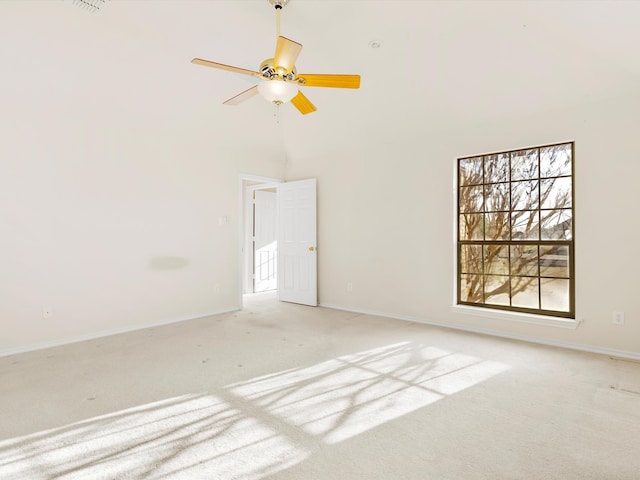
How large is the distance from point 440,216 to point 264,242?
3.93 meters

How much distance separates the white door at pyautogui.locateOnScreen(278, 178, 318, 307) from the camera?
5.82 metres

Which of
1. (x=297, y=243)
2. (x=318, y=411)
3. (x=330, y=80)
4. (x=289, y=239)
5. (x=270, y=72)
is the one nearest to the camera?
(x=318, y=411)

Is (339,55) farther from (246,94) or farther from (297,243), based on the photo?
(297,243)

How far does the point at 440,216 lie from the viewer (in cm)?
454

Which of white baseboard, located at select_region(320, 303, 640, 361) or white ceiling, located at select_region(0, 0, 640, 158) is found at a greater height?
white ceiling, located at select_region(0, 0, 640, 158)

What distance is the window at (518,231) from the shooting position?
3.88 meters

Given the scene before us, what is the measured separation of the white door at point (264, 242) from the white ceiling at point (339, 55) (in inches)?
117

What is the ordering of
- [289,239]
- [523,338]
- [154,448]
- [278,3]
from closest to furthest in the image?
[154,448]
[278,3]
[523,338]
[289,239]

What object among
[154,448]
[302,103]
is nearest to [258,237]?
[302,103]

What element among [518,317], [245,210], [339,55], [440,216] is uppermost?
[339,55]

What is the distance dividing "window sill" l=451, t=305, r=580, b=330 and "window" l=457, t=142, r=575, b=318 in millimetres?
117

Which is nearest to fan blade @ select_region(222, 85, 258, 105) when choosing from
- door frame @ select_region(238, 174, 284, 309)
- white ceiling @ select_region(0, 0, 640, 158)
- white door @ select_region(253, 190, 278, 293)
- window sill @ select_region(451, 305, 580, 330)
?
white ceiling @ select_region(0, 0, 640, 158)

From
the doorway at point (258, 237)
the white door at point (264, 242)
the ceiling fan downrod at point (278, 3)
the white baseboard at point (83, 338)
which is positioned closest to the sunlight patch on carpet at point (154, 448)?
the white baseboard at point (83, 338)

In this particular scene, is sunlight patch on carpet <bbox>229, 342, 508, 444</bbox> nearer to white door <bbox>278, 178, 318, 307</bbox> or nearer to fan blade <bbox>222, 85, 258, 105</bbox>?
fan blade <bbox>222, 85, 258, 105</bbox>
